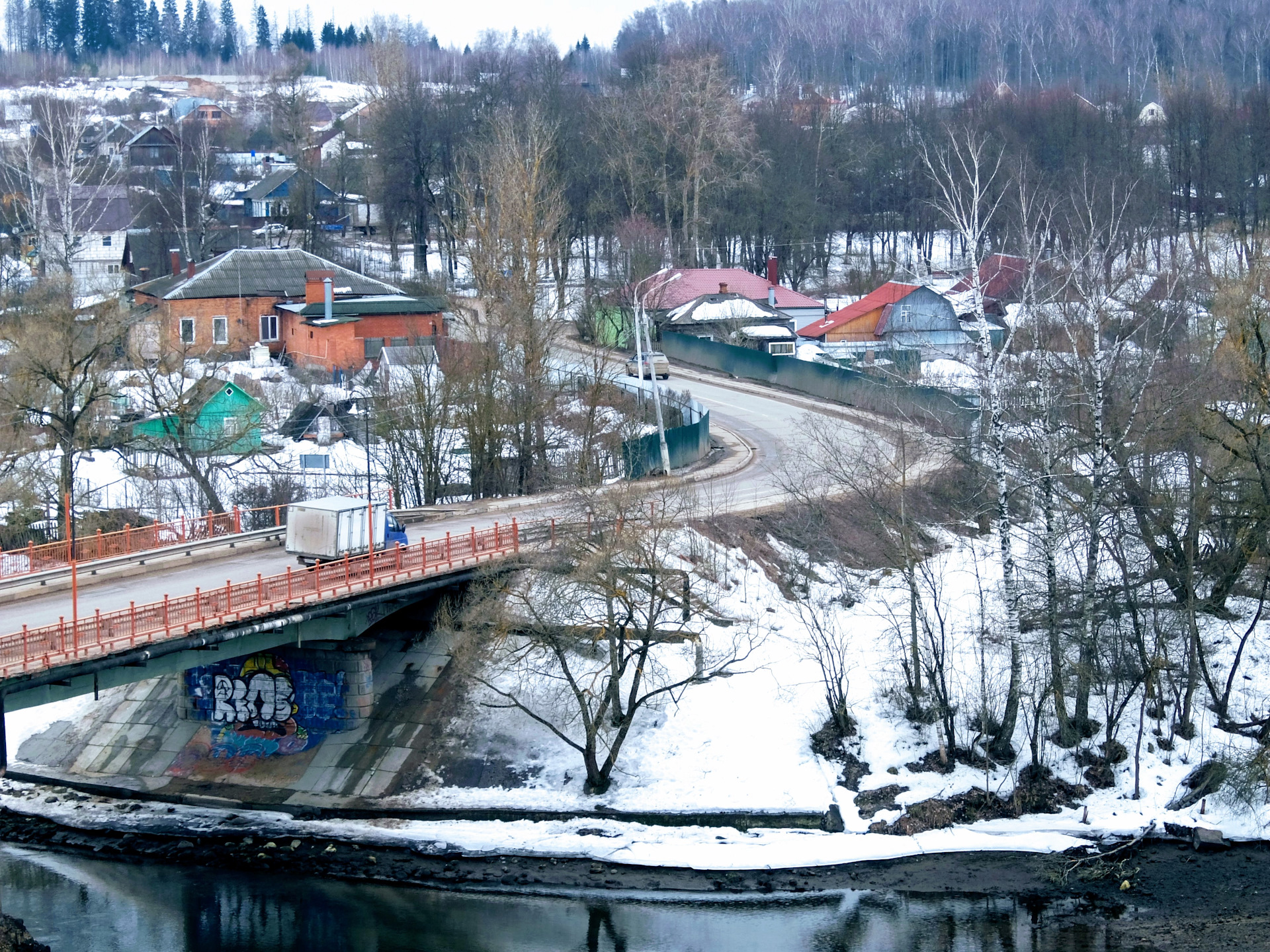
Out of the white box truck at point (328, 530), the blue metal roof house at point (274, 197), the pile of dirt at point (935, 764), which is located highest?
the blue metal roof house at point (274, 197)

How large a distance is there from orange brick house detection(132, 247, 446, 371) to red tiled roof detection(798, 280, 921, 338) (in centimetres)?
1505

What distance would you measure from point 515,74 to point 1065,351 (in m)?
61.5

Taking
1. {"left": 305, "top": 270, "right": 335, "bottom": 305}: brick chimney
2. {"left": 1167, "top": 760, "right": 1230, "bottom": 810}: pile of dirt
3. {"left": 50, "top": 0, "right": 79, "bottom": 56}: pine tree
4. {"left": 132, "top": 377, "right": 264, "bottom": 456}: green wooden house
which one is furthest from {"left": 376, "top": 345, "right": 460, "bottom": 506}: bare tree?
{"left": 50, "top": 0, "right": 79, "bottom": 56}: pine tree

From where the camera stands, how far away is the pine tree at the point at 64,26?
18150cm

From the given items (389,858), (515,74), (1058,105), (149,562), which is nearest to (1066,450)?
(389,858)

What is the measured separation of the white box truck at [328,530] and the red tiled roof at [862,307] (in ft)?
109

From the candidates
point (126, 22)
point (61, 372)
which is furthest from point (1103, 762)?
point (126, 22)

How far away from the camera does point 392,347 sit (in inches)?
1884

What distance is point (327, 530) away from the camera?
26.8 metres

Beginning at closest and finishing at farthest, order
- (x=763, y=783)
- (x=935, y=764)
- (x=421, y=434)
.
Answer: (x=763, y=783) → (x=935, y=764) → (x=421, y=434)

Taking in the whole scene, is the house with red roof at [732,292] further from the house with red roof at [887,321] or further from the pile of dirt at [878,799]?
→ the pile of dirt at [878,799]

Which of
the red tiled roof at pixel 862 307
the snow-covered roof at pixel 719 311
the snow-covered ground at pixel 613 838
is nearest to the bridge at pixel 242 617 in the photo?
the snow-covered ground at pixel 613 838

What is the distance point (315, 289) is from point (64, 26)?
14960 cm

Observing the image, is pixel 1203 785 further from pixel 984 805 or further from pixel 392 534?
pixel 392 534
